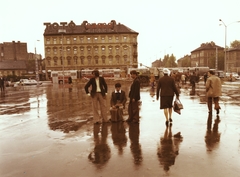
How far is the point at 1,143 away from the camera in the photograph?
21.0 ft

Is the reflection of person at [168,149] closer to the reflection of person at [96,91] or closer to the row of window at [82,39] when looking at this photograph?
the reflection of person at [96,91]

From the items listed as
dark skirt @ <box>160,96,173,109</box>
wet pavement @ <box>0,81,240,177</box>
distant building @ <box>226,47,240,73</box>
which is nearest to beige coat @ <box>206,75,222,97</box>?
wet pavement @ <box>0,81,240,177</box>

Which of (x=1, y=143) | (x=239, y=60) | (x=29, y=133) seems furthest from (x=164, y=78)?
(x=239, y=60)

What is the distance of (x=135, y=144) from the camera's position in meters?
5.98

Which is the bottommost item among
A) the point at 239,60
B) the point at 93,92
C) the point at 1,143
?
the point at 1,143

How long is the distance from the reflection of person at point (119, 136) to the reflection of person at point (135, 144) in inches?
8.1

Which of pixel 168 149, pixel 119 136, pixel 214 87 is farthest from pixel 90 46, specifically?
pixel 168 149

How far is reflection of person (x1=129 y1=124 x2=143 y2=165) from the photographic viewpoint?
4987 mm

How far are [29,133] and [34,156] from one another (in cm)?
235

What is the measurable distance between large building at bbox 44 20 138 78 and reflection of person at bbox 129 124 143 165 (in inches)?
2815

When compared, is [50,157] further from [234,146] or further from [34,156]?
[234,146]

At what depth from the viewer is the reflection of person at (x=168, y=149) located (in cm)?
474

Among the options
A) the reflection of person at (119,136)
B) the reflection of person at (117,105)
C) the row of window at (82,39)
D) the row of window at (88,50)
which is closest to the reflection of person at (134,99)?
the reflection of person at (117,105)

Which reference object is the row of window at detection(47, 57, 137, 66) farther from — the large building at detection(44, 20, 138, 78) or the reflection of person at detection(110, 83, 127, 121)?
the reflection of person at detection(110, 83, 127, 121)
